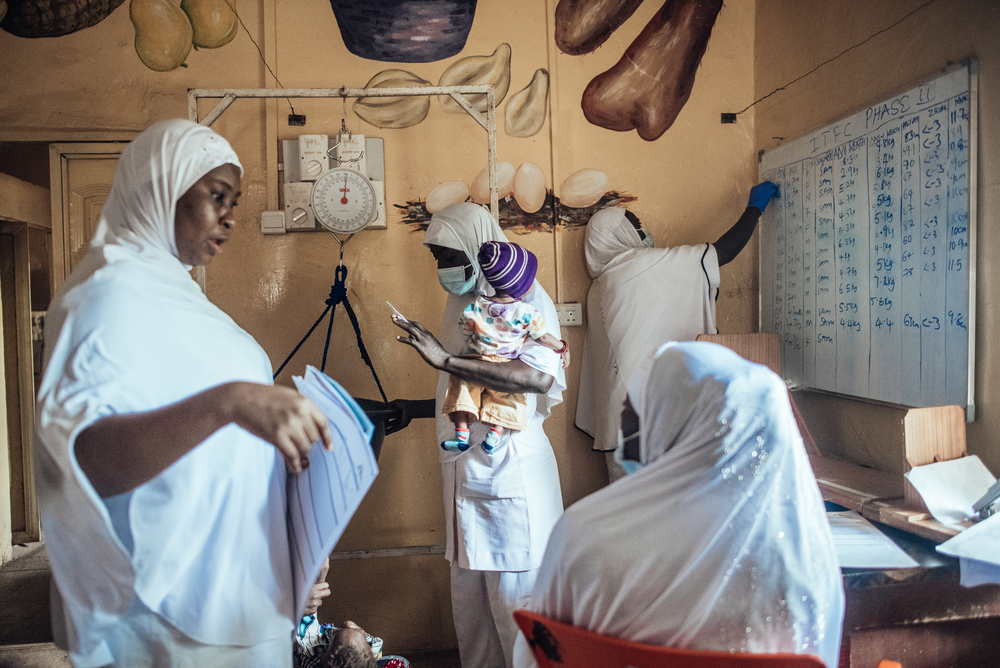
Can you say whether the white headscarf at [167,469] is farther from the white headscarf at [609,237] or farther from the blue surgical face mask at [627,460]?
the white headscarf at [609,237]

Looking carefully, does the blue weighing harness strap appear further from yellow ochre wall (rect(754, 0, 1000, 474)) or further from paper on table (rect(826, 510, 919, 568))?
yellow ochre wall (rect(754, 0, 1000, 474))

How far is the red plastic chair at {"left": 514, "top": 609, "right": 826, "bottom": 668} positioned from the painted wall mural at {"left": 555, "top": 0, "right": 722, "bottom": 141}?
2.34m

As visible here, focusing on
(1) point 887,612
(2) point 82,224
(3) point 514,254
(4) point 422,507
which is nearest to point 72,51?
(2) point 82,224

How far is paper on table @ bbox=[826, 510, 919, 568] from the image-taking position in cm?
125

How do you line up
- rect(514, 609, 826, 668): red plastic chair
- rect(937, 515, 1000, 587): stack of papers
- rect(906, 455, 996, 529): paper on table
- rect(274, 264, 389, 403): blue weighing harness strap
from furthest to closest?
1. rect(274, 264, 389, 403): blue weighing harness strap
2. rect(906, 455, 996, 529): paper on table
3. rect(937, 515, 1000, 587): stack of papers
4. rect(514, 609, 826, 668): red plastic chair

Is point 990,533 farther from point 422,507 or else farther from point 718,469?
point 422,507

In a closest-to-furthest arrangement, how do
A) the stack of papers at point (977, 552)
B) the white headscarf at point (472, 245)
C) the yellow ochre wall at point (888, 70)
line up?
the stack of papers at point (977, 552)
the yellow ochre wall at point (888, 70)
the white headscarf at point (472, 245)

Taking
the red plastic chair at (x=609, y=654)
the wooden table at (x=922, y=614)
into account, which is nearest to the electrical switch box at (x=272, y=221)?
the red plastic chair at (x=609, y=654)

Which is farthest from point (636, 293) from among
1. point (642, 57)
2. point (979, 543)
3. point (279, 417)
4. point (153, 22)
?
A: point (153, 22)

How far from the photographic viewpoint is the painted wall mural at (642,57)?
2.69 m

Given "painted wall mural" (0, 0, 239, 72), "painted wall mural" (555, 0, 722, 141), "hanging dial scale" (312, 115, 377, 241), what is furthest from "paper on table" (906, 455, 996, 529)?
"painted wall mural" (0, 0, 239, 72)

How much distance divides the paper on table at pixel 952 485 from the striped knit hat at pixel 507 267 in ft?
3.76

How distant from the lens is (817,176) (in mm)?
2311

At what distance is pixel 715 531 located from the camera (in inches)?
34.1
